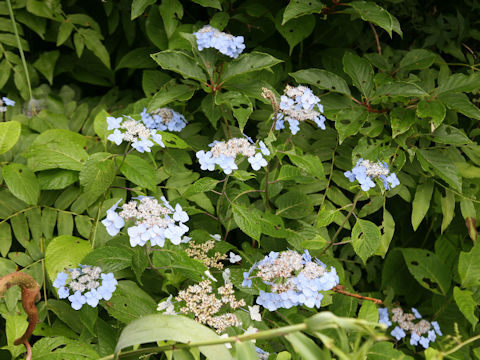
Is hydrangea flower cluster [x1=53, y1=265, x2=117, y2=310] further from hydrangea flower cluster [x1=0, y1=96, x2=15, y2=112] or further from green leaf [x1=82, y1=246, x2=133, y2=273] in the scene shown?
hydrangea flower cluster [x1=0, y1=96, x2=15, y2=112]

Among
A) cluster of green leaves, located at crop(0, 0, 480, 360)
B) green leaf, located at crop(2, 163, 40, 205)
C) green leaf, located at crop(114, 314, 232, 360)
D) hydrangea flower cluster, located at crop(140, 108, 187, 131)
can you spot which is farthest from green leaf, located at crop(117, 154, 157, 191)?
green leaf, located at crop(114, 314, 232, 360)

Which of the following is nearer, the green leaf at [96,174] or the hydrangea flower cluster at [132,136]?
the hydrangea flower cluster at [132,136]

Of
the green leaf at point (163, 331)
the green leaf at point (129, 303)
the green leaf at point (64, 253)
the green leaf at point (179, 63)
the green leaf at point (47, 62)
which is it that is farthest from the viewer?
the green leaf at point (47, 62)

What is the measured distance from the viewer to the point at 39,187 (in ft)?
5.22

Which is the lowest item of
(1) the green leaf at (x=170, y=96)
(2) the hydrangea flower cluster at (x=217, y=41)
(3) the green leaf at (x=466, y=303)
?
(3) the green leaf at (x=466, y=303)

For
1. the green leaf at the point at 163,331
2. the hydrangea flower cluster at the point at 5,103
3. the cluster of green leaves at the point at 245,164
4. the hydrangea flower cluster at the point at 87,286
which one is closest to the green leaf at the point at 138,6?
the cluster of green leaves at the point at 245,164

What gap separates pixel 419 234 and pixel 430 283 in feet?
1.02

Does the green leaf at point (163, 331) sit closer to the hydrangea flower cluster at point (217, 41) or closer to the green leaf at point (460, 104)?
the hydrangea flower cluster at point (217, 41)

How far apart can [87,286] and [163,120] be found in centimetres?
67

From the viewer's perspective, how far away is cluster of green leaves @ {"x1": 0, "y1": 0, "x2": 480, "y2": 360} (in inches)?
57.0

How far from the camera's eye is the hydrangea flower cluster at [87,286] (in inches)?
48.8

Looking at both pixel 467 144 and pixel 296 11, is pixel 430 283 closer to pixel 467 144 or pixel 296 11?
pixel 467 144

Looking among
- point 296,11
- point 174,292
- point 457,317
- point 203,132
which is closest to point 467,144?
point 457,317

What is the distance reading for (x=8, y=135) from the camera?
1631 mm
